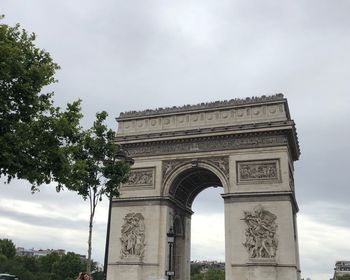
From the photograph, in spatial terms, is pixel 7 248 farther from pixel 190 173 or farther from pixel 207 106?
pixel 207 106

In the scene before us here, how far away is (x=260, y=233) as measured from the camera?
84.9ft

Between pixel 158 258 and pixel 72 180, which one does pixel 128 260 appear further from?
pixel 72 180

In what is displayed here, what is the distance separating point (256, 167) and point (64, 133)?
55.0ft

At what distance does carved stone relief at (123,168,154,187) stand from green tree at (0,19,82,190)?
54.1ft

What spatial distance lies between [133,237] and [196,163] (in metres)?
6.49

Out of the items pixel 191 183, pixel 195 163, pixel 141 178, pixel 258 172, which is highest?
pixel 195 163

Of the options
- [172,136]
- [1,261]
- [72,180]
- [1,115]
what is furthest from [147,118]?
[1,261]

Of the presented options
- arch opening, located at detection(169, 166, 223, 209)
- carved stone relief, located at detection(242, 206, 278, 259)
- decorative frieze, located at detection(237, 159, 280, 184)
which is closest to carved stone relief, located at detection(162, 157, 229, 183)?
arch opening, located at detection(169, 166, 223, 209)

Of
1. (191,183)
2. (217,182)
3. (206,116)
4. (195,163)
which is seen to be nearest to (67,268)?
(191,183)

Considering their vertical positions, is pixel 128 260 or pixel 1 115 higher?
pixel 1 115

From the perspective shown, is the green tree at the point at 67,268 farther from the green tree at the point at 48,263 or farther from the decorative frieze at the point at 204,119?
the decorative frieze at the point at 204,119

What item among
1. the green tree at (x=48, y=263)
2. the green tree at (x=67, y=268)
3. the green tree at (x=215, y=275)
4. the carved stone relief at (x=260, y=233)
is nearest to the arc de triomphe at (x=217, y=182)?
the carved stone relief at (x=260, y=233)

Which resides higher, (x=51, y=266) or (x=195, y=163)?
(x=195, y=163)

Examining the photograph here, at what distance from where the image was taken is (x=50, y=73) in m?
13.2
